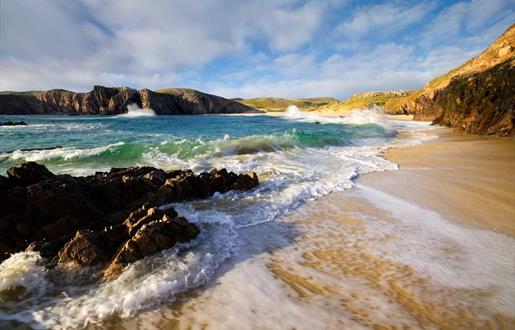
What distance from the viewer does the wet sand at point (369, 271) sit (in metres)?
3.27

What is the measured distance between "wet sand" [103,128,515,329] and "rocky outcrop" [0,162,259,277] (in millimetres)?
1213

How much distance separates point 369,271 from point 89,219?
5.13 m

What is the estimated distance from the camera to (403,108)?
242ft

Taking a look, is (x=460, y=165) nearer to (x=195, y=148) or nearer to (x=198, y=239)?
(x=198, y=239)

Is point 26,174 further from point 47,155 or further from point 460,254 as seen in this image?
point 47,155

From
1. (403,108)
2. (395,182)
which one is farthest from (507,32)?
(395,182)

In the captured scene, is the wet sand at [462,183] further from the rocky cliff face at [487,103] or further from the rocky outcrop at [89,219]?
the rocky cliff face at [487,103]

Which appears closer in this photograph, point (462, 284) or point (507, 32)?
point (462, 284)

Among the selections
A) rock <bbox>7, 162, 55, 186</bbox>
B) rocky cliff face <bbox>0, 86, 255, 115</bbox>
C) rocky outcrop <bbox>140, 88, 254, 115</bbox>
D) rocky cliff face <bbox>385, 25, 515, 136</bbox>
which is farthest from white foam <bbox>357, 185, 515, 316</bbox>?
rocky cliff face <bbox>0, 86, 255, 115</bbox>

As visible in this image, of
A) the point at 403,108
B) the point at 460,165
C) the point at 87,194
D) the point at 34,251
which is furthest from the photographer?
the point at 403,108

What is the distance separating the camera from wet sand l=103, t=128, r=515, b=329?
3.27 m

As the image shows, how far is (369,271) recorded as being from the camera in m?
4.26

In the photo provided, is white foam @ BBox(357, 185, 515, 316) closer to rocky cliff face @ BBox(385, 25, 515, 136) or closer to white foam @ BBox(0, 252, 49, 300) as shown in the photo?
white foam @ BBox(0, 252, 49, 300)

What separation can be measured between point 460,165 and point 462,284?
9.29 meters
